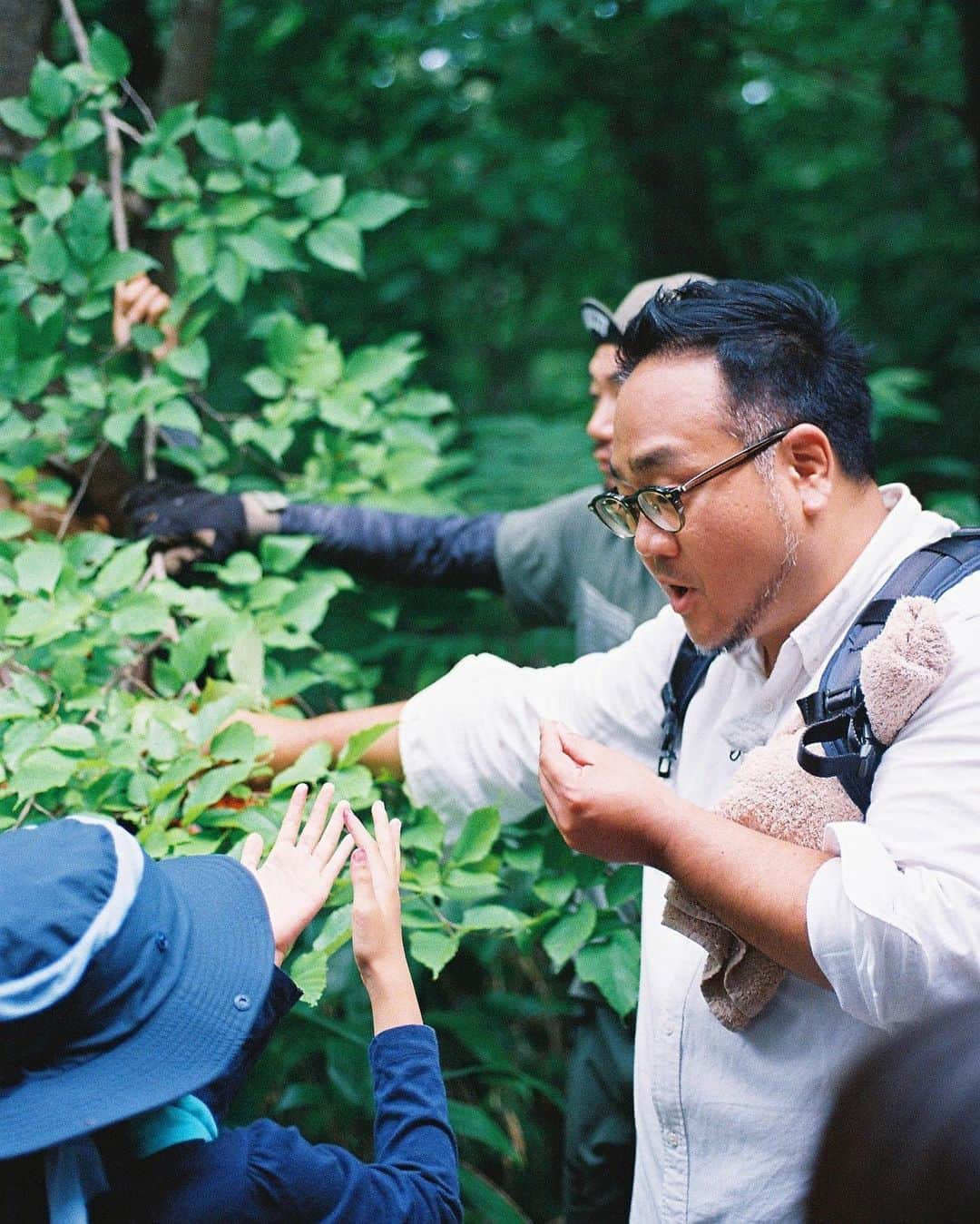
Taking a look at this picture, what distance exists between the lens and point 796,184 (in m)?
6.22

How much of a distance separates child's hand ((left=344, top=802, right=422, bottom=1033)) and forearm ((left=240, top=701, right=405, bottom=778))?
471 mm

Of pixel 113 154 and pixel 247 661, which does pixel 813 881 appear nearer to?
pixel 247 661

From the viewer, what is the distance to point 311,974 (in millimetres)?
1691

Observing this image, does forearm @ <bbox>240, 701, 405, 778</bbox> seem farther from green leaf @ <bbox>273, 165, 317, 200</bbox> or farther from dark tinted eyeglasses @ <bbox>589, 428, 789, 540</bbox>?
green leaf @ <bbox>273, 165, 317, 200</bbox>

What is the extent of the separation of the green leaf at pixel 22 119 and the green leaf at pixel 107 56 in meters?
0.17

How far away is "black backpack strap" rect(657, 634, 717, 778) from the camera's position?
2.04 metres

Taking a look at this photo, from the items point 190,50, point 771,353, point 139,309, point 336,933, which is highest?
point 190,50

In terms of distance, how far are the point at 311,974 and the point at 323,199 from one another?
175 centimetres

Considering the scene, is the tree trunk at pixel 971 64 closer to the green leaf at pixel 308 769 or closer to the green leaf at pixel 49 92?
the green leaf at pixel 49 92

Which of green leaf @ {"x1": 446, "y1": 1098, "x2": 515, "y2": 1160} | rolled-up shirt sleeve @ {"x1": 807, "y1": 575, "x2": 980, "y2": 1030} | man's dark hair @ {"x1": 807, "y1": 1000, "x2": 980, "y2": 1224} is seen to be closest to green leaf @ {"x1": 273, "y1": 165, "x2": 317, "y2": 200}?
rolled-up shirt sleeve @ {"x1": 807, "y1": 575, "x2": 980, "y2": 1030}

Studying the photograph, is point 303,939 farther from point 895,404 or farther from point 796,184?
point 796,184

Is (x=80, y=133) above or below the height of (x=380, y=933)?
above

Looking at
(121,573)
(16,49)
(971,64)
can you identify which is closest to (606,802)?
(121,573)

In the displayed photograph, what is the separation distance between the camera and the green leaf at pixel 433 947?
6.03 ft
